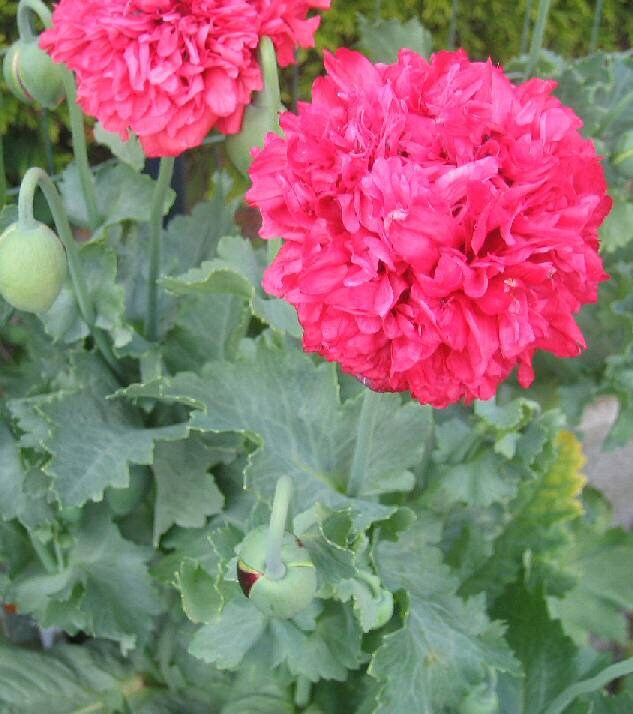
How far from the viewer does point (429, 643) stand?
1031 mm

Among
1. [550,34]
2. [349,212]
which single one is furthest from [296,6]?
[550,34]

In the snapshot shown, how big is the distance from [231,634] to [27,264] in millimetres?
419

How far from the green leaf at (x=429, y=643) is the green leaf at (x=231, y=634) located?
0.13 meters

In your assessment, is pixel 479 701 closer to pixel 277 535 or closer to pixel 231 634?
pixel 231 634

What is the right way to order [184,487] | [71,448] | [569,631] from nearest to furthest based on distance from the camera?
1. [71,448]
2. [184,487]
3. [569,631]

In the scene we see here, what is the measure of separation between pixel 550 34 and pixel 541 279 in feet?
5.66

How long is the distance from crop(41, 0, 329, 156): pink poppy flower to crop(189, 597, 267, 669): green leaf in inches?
18.4

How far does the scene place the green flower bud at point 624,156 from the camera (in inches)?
52.1

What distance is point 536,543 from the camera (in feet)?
4.11

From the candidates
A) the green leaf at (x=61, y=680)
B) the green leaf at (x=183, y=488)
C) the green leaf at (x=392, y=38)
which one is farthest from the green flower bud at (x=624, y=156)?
the green leaf at (x=61, y=680)

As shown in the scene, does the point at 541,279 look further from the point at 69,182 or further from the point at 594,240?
the point at 69,182

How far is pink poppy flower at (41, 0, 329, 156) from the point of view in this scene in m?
0.88

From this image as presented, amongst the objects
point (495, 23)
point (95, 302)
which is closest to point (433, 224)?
point (95, 302)

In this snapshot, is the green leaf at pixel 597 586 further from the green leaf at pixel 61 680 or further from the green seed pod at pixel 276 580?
the green seed pod at pixel 276 580
